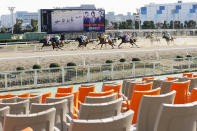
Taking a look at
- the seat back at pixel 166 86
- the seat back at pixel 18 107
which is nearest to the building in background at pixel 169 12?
the seat back at pixel 166 86

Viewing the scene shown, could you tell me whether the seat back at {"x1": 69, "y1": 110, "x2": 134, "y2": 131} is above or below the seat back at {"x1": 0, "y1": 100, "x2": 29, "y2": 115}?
above

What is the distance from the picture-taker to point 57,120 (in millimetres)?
3518

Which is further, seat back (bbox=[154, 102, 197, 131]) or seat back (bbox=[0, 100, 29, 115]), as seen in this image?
seat back (bbox=[0, 100, 29, 115])

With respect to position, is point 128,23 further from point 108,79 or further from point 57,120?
point 57,120

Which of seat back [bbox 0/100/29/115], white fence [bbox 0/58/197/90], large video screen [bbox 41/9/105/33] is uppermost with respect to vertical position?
large video screen [bbox 41/9/105/33]

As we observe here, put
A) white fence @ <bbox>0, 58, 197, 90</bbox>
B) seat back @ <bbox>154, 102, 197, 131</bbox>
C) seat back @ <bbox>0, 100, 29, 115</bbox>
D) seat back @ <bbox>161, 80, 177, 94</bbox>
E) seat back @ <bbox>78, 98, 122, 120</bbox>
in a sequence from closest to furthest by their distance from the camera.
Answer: seat back @ <bbox>154, 102, 197, 131</bbox>, seat back @ <bbox>78, 98, 122, 120</bbox>, seat back @ <bbox>0, 100, 29, 115</bbox>, seat back @ <bbox>161, 80, 177, 94</bbox>, white fence @ <bbox>0, 58, 197, 90</bbox>

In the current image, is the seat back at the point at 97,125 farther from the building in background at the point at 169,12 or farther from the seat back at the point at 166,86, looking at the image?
the building in background at the point at 169,12

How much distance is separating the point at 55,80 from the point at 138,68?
3.18m

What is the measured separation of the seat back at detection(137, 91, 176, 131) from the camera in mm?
3139

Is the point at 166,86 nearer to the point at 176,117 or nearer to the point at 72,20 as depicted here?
the point at 176,117

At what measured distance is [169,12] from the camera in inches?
6762

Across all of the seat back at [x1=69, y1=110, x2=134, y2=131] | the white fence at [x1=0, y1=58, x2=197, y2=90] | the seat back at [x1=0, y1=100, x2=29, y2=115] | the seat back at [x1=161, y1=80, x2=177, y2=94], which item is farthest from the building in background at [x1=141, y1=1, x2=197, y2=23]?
the seat back at [x1=69, y1=110, x2=134, y2=131]

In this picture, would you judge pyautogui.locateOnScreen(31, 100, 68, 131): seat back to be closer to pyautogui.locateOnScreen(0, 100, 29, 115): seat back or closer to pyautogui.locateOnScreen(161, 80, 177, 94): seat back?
pyautogui.locateOnScreen(0, 100, 29, 115): seat back

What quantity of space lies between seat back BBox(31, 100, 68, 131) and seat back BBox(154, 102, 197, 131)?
4.02ft
